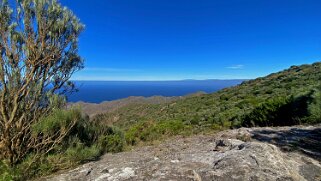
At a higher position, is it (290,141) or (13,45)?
(13,45)

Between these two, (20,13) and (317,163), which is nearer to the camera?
(317,163)

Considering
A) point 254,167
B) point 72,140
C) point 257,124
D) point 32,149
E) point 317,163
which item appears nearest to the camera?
point 254,167

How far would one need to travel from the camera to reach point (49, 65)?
18.8 ft

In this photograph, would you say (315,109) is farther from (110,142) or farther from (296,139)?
(110,142)

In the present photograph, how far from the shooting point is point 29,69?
5457mm

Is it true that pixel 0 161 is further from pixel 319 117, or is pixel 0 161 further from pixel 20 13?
pixel 319 117

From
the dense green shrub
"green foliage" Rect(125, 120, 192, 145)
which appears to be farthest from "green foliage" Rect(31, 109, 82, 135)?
the dense green shrub

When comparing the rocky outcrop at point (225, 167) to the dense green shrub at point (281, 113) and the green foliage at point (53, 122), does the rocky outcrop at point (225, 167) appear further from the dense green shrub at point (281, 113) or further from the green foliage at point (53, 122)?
the dense green shrub at point (281, 113)

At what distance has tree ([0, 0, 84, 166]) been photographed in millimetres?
5309

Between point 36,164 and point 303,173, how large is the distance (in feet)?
16.0

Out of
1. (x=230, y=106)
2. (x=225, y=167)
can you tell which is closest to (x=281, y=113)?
(x=225, y=167)

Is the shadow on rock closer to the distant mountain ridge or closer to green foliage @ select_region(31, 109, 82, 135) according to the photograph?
the distant mountain ridge

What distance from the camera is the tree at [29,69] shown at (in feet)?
17.4

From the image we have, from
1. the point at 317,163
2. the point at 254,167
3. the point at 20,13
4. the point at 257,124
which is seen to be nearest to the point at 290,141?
the point at 317,163
